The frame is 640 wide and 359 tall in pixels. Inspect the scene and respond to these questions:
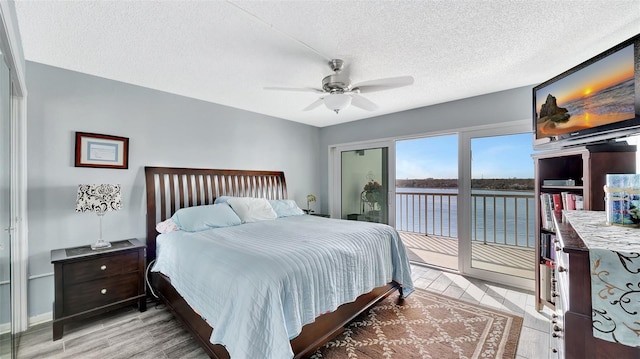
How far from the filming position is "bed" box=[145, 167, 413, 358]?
73.1 inches

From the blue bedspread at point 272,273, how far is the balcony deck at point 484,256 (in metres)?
1.60

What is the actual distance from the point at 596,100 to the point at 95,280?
4169mm

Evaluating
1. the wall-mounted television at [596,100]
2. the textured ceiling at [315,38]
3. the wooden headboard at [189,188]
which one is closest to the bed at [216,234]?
the wooden headboard at [189,188]

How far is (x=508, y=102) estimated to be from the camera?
3.20 meters

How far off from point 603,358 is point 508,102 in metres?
3.32

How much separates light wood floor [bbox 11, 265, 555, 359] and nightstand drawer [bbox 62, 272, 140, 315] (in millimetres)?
227

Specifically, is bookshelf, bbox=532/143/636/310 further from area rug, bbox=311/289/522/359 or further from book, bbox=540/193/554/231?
area rug, bbox=311/289/522/359

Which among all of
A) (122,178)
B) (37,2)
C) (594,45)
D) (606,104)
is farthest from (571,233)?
(122,178)

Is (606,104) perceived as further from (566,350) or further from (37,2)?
(37,2)

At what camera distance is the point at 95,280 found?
7.75 ft

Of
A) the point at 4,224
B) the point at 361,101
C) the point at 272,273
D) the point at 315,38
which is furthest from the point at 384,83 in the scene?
the point at 4,224

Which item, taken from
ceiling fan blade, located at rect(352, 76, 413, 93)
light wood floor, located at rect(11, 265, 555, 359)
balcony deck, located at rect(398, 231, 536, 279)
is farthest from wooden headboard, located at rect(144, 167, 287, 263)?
balcony deck, located at rect(398, 231, 536, 279)

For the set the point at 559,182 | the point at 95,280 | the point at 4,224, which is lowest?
the point at 95,280

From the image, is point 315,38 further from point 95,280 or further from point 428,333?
point 95,280
